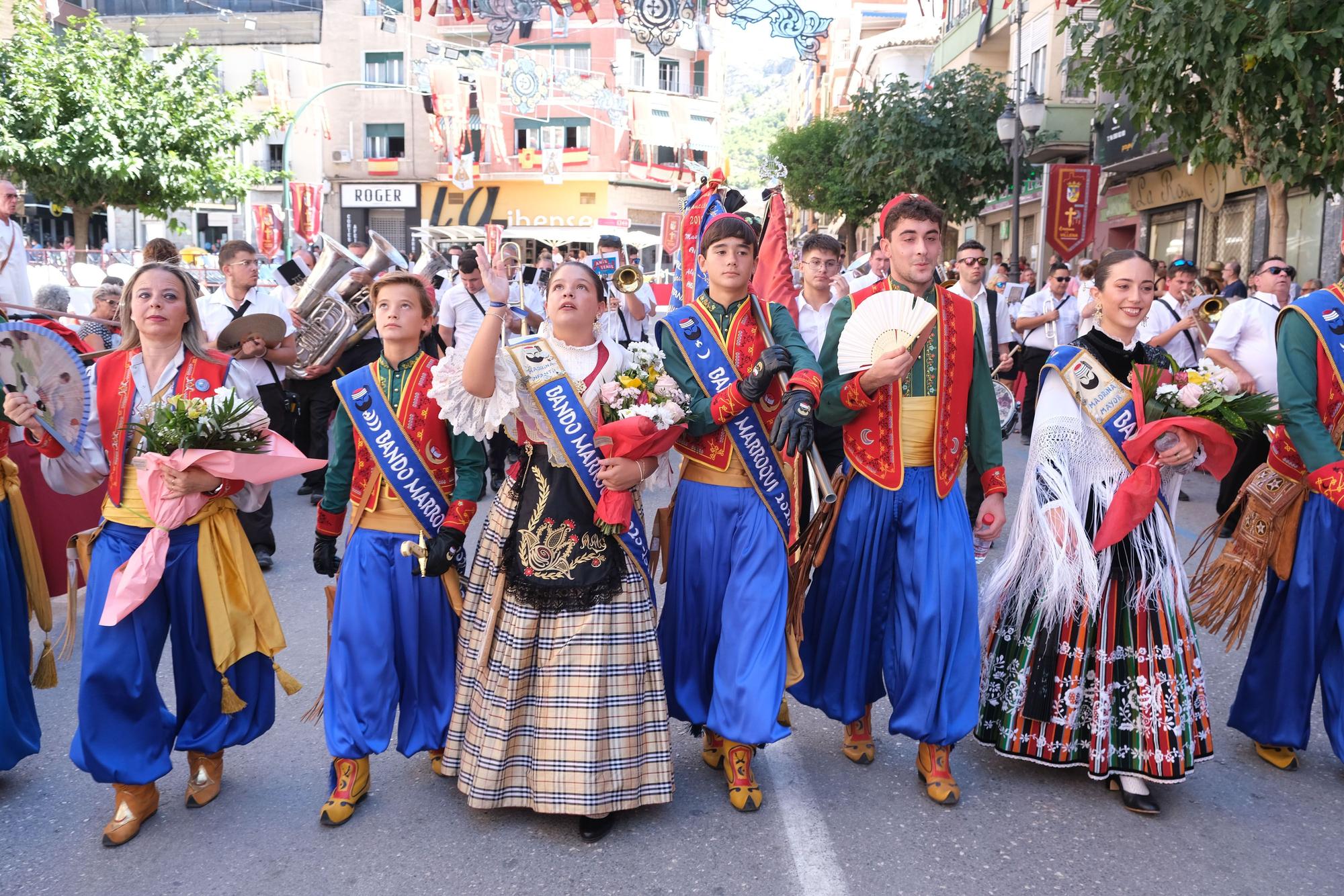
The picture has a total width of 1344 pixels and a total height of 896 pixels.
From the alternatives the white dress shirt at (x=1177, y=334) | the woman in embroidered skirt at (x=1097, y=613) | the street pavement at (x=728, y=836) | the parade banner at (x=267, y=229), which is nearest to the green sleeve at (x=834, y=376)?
the woman in embroidered skirt at (x=1097, y=613)

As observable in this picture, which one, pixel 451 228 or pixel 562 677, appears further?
pixel 451 228

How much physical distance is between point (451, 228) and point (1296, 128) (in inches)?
1425

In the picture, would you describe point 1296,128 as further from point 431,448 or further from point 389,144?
point 389,144

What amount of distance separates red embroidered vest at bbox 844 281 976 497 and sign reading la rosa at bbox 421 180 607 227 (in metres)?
41.1

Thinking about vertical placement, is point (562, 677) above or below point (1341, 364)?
below

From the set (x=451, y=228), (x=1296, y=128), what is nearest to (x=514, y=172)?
(x=451, y=228)

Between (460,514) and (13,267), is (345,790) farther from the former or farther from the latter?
(13,267)

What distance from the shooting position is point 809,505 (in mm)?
5527

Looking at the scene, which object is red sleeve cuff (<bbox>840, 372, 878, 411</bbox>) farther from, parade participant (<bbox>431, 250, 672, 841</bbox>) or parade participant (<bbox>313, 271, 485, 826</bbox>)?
parade participant (<bbox>313, 271, 485, 826</bbox>)

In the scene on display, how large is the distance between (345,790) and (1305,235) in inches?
695

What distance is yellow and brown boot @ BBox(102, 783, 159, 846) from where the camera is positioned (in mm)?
3477

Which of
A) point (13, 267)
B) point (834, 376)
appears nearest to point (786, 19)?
point (13, 267)

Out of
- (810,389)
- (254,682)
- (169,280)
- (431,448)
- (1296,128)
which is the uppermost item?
(1296,128)

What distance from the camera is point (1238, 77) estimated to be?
8672 millimetres
